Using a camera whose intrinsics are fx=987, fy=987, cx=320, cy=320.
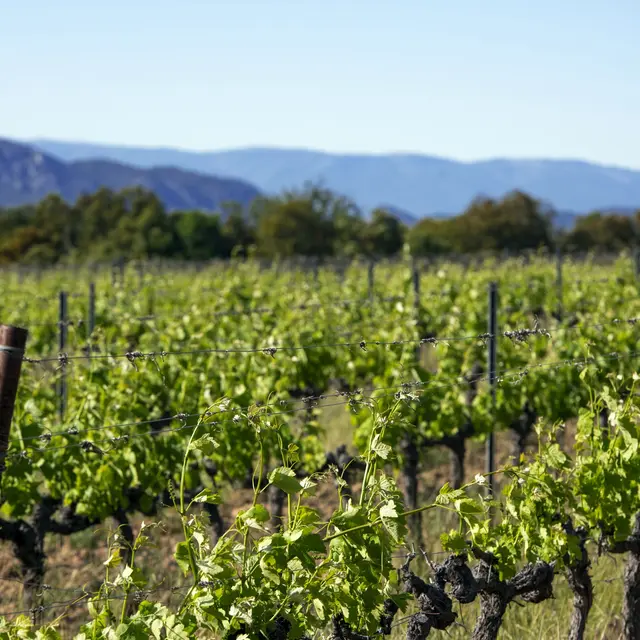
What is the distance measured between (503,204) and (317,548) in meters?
59.7

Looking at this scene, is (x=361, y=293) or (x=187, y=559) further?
(x=361, y=293)

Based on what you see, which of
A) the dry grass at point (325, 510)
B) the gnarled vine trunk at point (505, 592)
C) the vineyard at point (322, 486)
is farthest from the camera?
the dry grass at point (325, 510)

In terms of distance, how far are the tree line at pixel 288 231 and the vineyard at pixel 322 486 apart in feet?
130

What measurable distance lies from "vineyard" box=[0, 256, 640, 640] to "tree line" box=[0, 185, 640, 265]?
3962 cm

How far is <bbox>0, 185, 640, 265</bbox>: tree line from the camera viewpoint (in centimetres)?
5288

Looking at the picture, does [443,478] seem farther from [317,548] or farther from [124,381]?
[317,548]

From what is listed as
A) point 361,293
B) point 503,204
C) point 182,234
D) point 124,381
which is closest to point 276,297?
point 361,293

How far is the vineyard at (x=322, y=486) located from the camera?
2934 mm

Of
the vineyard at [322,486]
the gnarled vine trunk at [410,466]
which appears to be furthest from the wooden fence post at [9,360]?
the gnarled vine trunk at [410,466]

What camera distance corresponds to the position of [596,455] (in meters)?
4.26

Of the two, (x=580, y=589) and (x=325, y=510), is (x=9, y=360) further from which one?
(x=325, y=510)

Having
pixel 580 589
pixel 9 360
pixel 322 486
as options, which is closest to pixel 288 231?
pixel 322 486

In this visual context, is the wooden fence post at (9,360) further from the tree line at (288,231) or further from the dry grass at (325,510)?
the tree line at (288,231)

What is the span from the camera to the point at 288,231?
2083 inches
